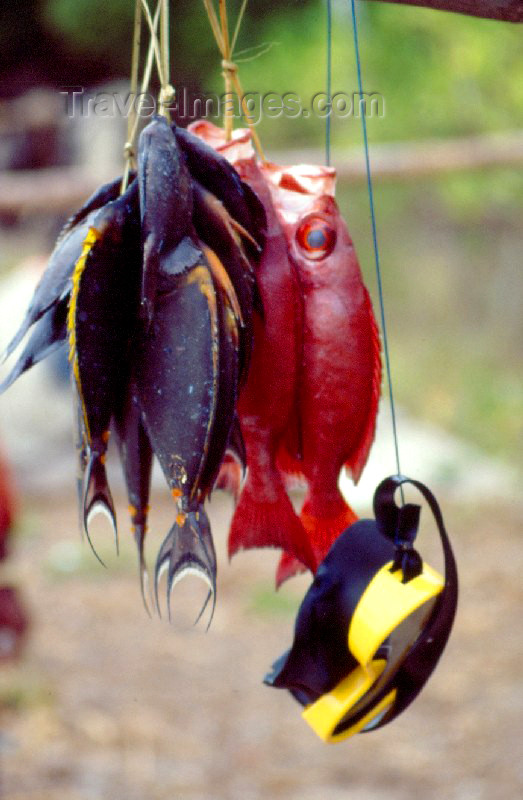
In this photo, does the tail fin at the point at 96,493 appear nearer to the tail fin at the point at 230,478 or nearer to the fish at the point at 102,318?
the fish at the point at 102,318

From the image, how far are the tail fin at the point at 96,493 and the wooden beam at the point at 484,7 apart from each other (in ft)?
1.89

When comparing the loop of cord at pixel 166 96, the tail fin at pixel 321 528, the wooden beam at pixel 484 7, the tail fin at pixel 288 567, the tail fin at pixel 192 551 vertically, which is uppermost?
the wooden beam at pixel 484 7

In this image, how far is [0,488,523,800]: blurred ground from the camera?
3.00 m

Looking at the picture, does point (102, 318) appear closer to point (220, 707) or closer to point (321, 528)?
point (321, 528)

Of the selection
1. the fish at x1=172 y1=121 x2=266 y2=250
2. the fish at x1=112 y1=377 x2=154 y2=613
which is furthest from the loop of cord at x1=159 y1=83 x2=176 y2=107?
the fish at x1=112 y1=377 x2=154 y2=613

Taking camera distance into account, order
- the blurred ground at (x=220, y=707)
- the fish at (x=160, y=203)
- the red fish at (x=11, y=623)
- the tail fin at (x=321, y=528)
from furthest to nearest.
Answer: the red fish at (x=11, y=623) → the blurred ground at (x=220, y=707) → the tail fin at (x=321, y=528) → the fish at (x=160, y=203)

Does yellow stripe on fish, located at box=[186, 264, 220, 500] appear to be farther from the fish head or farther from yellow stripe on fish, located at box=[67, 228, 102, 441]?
the fish head

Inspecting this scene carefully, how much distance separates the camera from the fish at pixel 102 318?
918 mm

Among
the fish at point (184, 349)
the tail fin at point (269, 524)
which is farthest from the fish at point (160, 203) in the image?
the tail fin at point (269, 524)

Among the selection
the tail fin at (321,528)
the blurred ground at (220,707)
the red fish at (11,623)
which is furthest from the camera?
the red fish at (11,623)

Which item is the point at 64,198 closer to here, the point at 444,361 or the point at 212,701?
the point at 212,701

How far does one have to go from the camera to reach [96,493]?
3.23 feet

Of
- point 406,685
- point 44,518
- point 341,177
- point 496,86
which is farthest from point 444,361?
point 406,685

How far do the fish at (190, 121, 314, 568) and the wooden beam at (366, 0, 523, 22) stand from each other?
0.81 feet
